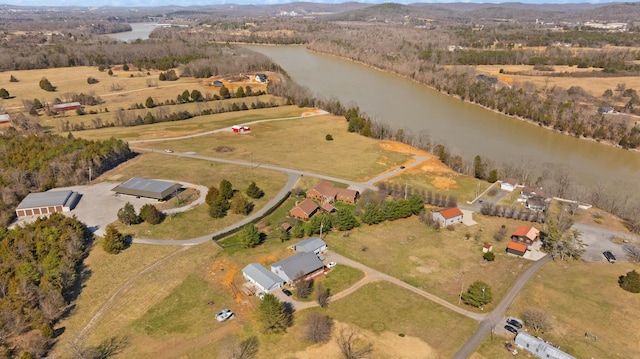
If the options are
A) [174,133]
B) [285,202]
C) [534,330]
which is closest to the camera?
[534,330]

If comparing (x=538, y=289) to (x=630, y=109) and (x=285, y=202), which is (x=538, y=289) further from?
(x=630, y=109)

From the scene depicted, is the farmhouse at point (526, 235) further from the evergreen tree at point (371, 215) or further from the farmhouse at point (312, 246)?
the farmhouse at point (312, 246)

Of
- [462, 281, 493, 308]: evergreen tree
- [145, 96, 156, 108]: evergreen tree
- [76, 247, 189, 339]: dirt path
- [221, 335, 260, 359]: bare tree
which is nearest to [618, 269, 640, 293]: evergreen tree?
[462, 281, 493, 308]: evergreen tree

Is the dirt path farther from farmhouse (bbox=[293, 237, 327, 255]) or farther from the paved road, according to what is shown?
the paved road

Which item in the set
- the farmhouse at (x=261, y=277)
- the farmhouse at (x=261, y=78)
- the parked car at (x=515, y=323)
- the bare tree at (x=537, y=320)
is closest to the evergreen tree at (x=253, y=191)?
the farmhouse at (x=261, y=277)

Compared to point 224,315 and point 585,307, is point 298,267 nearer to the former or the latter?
point 224,315

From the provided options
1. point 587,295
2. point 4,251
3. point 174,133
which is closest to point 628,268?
point 587,295
